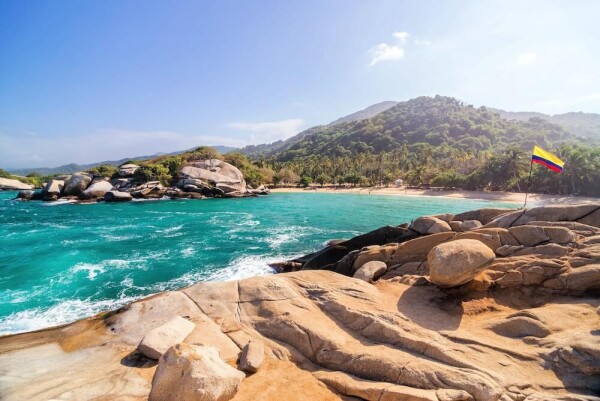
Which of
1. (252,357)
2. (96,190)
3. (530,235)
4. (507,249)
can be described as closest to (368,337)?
(252,357)

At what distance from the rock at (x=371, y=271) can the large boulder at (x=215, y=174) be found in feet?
229

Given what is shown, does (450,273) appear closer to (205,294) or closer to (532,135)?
(205,294)

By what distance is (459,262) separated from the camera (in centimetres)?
991

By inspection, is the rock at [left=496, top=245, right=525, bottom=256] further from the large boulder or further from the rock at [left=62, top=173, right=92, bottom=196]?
the rock at [left=62, top=173, right=92, bottom=196]

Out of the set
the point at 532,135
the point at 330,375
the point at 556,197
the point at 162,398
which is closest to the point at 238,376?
the point at 162,398

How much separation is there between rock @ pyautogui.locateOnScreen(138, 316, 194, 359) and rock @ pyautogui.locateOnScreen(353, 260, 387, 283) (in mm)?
7423

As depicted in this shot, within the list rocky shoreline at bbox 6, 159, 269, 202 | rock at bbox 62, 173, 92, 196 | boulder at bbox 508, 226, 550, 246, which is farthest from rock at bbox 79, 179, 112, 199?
boulder at bbox 508, 226, 550, 246

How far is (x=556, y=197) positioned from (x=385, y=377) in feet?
243

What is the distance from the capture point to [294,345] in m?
8.43

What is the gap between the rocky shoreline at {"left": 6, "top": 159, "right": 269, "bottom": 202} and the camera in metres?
69.8

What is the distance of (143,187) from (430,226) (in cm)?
7483

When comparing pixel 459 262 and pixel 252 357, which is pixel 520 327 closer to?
pixel 459 262

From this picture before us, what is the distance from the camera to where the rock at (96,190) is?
68562mm

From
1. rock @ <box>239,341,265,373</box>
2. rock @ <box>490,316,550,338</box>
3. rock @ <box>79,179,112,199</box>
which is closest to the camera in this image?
rock @ <box>239,341,265,373</box>
